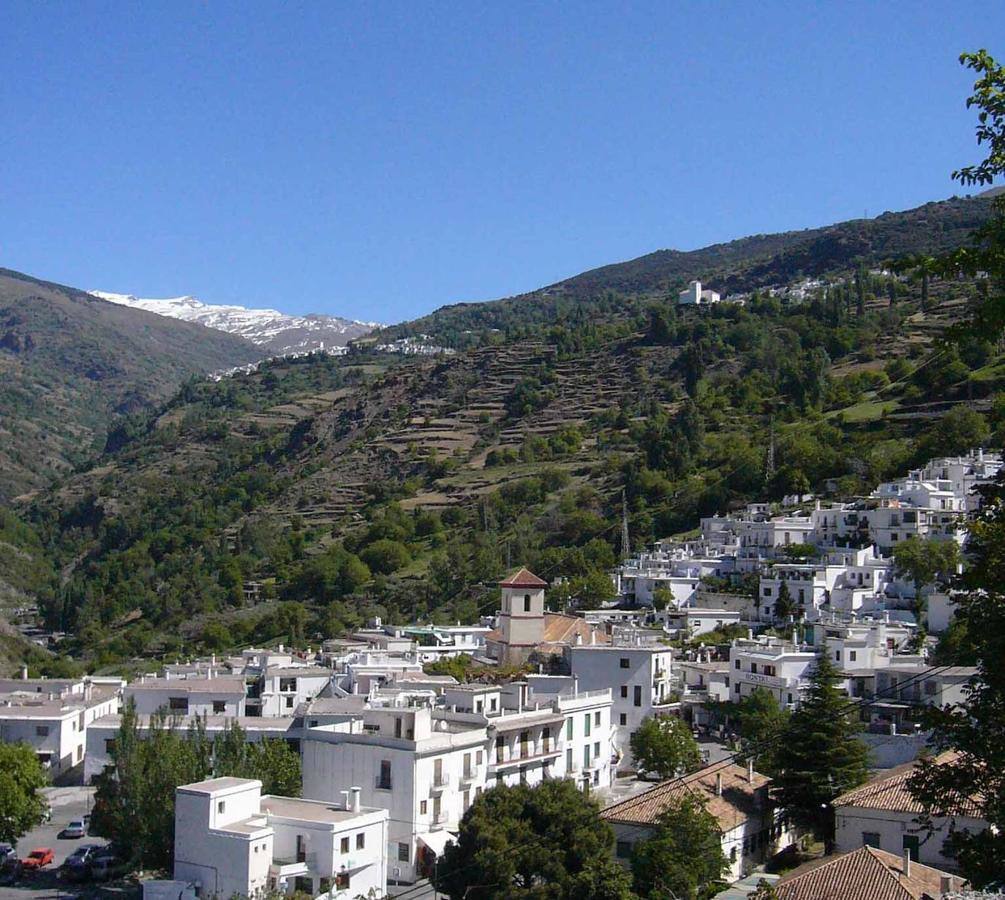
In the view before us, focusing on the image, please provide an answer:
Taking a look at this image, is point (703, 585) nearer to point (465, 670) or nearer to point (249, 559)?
point (465, 670)

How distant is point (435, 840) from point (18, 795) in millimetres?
9041

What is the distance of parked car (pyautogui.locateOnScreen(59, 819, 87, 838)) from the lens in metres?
30.5

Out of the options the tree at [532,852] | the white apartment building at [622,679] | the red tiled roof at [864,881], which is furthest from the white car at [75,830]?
the red tiled roof at [864,881]

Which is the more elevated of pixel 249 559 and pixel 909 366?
pixel 909 366

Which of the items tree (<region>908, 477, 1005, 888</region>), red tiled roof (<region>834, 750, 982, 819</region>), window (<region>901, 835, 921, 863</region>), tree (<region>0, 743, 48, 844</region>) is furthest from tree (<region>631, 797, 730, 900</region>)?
tree (<region>908, 477, 1005, 888</region>)

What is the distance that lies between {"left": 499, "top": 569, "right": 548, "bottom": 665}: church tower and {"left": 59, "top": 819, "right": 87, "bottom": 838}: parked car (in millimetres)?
17312

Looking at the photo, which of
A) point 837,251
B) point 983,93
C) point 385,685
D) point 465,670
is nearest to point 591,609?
point 465,670

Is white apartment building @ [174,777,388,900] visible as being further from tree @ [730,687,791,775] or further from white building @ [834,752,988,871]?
tree @ [730,687,791,775]

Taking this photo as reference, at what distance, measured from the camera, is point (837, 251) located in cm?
18025

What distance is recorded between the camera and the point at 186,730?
108ft

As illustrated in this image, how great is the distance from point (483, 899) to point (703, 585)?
40.5m

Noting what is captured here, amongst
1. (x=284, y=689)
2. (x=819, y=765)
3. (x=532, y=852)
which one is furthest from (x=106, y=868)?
(x=819, y=765)

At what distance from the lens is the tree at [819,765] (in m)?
28.7

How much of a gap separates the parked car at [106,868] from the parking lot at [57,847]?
330mm
